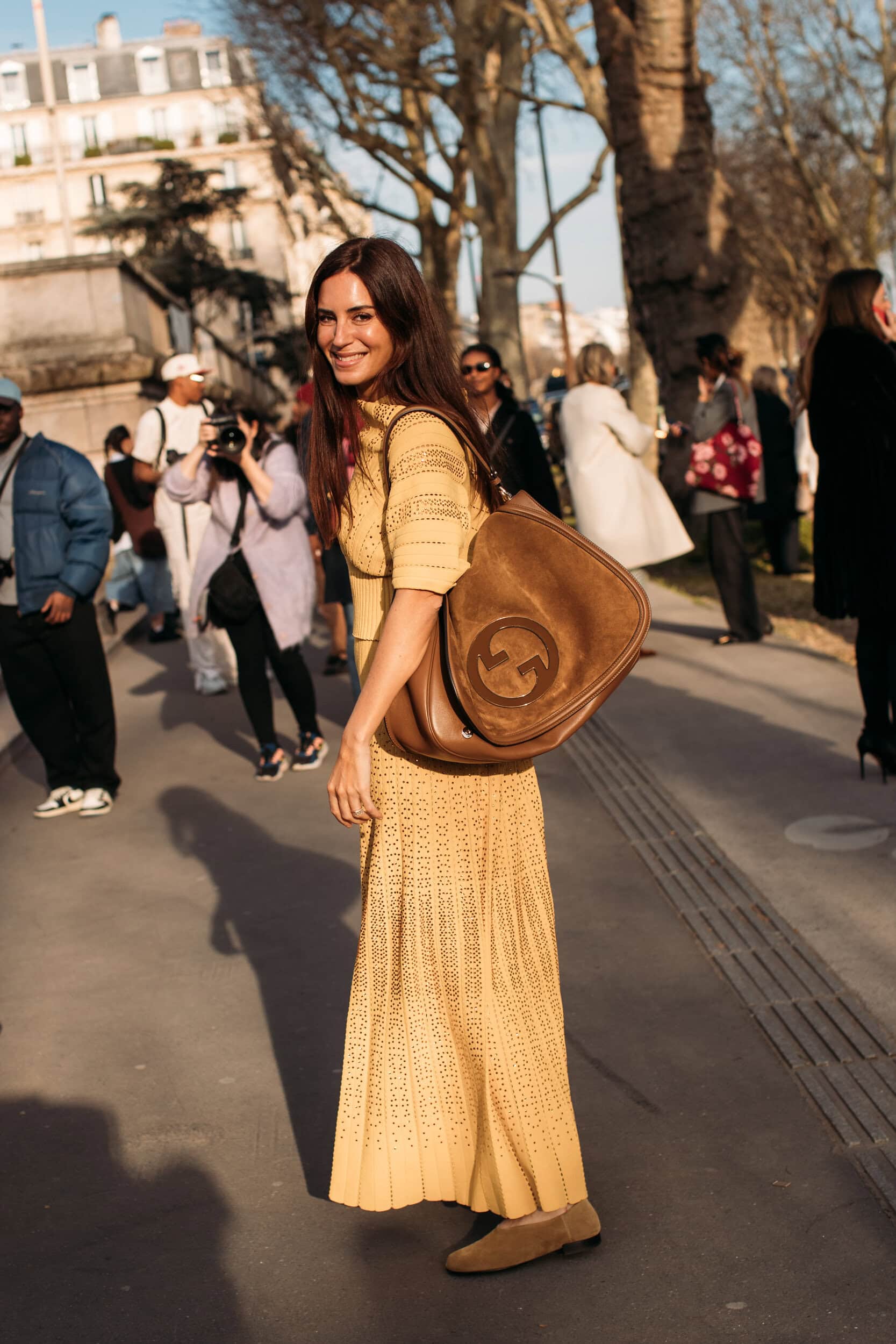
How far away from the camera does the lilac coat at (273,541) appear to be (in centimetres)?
741

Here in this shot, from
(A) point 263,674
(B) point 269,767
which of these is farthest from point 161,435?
(B) point 269,767

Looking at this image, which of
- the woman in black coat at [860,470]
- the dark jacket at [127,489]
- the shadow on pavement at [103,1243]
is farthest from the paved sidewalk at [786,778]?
the dark jacket at [127,489]

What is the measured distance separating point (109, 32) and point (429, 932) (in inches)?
4197

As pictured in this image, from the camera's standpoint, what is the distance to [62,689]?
24.6 ft

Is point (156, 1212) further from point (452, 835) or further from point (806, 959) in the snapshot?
point (806, 959)

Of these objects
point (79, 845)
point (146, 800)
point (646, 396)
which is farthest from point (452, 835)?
point (646, 396)

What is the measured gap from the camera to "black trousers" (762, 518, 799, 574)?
1395 cm

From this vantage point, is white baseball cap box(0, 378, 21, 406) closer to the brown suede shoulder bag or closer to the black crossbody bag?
the black crossbody bag

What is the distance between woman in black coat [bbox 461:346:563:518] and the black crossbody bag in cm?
147

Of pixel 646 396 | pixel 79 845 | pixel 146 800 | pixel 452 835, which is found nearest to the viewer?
pixel 452 835

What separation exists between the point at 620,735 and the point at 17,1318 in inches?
217

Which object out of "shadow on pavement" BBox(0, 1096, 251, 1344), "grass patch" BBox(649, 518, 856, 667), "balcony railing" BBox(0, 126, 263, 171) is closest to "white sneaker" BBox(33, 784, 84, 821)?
"shadow on pavement" BBox(0, 1096, 251, 1344)

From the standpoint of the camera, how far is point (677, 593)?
1391 cm

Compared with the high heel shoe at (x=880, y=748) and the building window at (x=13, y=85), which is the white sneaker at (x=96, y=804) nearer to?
the high heel shoe at (x=880, y=748)
